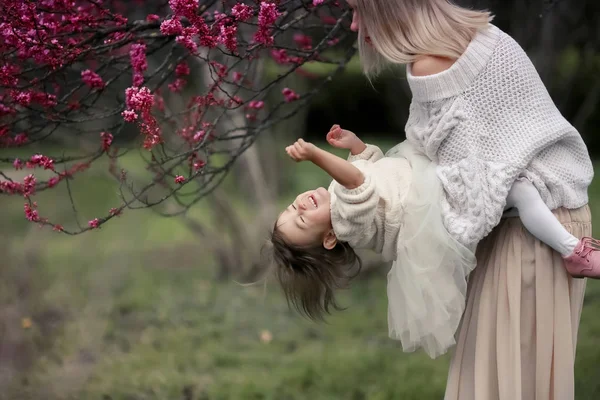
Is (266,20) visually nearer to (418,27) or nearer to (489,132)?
(418,27)

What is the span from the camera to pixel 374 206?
2.49 meters

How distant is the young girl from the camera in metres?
2.46

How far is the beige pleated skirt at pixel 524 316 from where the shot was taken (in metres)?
2.58

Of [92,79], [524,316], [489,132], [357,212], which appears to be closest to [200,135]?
[92,79]

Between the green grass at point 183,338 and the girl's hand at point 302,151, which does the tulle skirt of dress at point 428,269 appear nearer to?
the girl's hand at point 302,151

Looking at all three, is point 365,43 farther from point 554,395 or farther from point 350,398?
point 350,398

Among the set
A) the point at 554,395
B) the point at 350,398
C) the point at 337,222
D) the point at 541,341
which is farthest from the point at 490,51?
the point at 350,398

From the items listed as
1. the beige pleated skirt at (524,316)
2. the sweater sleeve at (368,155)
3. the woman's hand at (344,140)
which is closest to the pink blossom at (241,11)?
the woman's hand at (344,140)

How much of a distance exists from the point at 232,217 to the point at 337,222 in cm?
368

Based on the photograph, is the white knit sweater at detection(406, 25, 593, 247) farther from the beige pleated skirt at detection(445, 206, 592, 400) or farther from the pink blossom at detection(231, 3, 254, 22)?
the pink blossom at detection(231, 3, 254, 22)

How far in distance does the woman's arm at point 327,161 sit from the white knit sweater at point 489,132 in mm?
256

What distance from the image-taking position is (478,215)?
2.44 metres

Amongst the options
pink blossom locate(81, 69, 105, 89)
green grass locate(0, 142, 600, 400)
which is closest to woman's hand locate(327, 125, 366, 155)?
pink blossom locate(81, 69, 105, 89)

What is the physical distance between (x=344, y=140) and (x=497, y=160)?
51 centimetres
